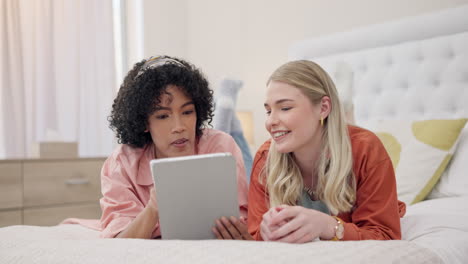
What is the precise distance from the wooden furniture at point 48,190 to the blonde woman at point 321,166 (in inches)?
75.3

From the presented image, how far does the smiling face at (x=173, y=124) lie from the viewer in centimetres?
138

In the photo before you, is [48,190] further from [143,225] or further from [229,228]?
[229,228]

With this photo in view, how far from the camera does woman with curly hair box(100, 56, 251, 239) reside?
136 cm

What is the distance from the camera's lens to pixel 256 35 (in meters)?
3.52

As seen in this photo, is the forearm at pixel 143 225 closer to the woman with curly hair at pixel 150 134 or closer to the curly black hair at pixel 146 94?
the woman with curly hair at pixel 150 134

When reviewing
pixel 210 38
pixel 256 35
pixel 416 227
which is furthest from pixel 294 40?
pixel 416 227

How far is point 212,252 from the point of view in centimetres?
78

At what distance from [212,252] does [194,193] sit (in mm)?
→ 247

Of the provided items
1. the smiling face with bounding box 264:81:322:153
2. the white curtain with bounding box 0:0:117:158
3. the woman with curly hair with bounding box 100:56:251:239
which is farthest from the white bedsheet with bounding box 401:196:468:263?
the white curtain with bounding box 0:0:117:158

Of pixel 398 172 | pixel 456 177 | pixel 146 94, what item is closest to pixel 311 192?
pixel 146 94

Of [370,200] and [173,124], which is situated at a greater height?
[173,124]

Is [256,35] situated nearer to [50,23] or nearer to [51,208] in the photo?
[50,23]

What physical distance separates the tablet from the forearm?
15 centimetres

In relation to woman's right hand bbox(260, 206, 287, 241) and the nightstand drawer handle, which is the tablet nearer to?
woman's right hand bbox(260, 206, 287, 241)
